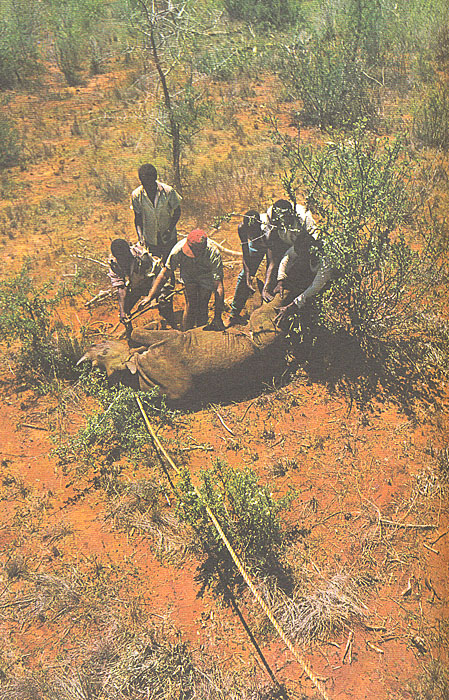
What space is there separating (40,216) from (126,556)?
6.59m

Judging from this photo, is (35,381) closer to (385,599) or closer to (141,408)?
(141,408)

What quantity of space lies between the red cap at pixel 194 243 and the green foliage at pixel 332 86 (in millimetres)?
6631

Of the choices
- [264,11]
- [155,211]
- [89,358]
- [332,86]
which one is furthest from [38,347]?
[264,11]

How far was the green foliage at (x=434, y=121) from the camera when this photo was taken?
9.23 meters

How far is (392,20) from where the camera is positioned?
1292 cm

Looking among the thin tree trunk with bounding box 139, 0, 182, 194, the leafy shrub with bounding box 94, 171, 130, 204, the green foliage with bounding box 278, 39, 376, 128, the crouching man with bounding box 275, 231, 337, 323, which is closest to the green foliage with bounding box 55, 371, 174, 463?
the crouching man with bounding box 275, 231, 337, 323

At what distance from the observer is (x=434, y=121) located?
30.7ft

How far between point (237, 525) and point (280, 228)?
118 inches

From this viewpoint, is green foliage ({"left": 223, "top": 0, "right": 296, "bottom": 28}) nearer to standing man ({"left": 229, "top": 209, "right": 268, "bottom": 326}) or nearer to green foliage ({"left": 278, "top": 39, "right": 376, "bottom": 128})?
green foliage ({"left": 278, "top": 39, "right": 376, "bottom": 128})

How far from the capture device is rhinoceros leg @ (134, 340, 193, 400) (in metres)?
4.79

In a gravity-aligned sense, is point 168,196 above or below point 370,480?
above


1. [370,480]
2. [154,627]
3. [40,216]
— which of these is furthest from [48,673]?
[40,216]

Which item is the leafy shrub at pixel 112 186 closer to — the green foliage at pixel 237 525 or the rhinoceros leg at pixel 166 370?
the rhinoceros leg at pixel 166 370

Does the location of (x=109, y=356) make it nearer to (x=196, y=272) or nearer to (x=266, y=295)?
(x=196, y=272)
